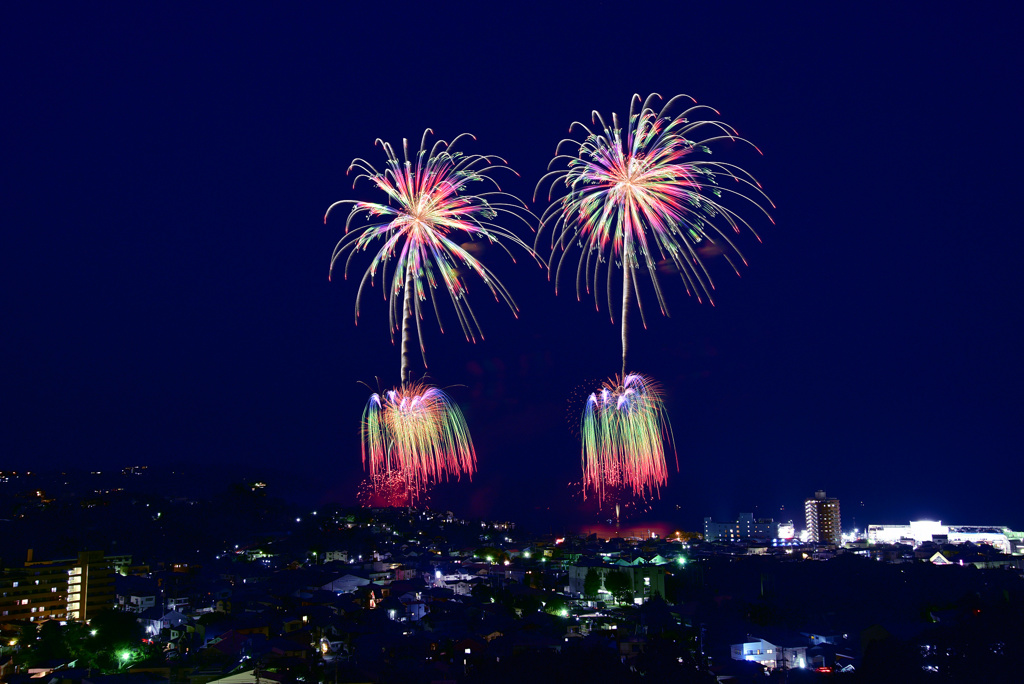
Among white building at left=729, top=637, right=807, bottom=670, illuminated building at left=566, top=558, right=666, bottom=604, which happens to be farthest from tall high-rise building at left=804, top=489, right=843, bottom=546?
white building at left=729, top=637, right=807, bottom=670

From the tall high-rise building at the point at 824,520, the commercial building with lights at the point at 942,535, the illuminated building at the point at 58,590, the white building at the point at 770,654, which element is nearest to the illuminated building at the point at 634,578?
the white building at the point at 770,654

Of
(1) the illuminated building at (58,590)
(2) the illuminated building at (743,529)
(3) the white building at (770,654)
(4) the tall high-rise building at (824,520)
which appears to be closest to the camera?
(3) the white building at (770,654)

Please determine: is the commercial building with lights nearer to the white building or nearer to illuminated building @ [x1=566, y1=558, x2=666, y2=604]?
illuminated building @ [x1=566, y1=558, x2=666, y2=604]

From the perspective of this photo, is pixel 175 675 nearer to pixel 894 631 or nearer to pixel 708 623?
pixel 708 623

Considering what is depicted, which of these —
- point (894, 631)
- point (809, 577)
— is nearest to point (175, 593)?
point (894, 631)

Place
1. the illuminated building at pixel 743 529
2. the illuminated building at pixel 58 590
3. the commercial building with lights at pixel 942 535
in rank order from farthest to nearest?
the illuminated building at pixel 743 529, the commercial building with lights at pixel 942 535, the illuminated building at pixel 58 590

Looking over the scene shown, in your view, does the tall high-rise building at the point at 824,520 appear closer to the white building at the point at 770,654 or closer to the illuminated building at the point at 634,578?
the illuminated building at the point at 634,578

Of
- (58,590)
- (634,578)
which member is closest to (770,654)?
(634,578)
